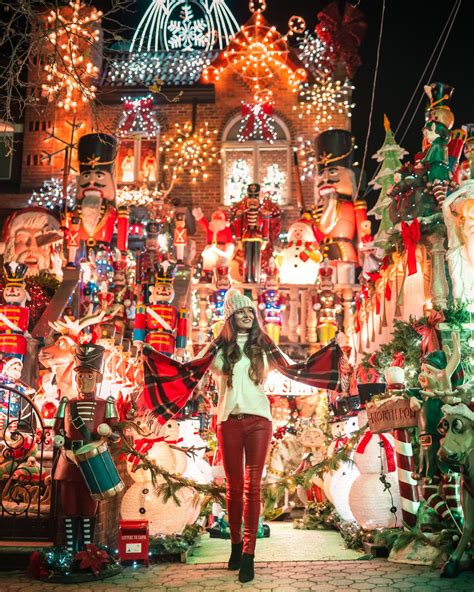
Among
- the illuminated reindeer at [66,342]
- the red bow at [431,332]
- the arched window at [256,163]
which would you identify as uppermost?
the arched window at [256,163]

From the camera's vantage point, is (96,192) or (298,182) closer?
(96,192)

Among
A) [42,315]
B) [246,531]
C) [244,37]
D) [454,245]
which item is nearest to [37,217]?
[42,315]

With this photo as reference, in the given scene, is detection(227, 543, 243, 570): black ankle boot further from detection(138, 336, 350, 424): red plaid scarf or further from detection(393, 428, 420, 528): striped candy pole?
detection(393, 428, 420, 528): striped candy pole

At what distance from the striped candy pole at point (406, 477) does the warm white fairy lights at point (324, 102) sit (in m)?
12.3

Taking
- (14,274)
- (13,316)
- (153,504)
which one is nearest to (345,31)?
(14,274)

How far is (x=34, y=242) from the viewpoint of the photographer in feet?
47.2

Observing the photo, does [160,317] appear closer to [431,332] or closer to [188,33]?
[431,332]

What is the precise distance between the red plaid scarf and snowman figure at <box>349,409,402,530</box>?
0.99 meters

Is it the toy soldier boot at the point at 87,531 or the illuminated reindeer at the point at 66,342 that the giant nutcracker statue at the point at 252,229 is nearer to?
the illuminated reindeer at the point at 66,342

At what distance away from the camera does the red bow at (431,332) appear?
17.8 ft

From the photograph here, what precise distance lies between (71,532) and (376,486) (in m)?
2.32

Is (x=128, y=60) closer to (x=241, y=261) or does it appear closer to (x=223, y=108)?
(x=223, y=108)

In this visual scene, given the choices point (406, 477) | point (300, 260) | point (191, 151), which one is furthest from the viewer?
point (191, 151)

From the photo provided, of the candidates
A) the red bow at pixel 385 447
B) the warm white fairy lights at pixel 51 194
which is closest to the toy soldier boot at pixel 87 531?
the red bow at pixel 385 447
